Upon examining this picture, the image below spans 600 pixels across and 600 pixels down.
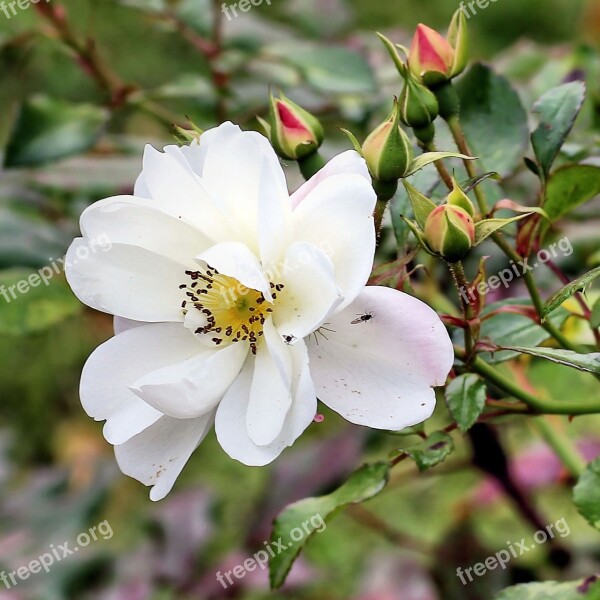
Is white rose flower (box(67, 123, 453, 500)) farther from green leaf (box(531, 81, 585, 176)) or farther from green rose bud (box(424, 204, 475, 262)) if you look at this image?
green leaf (box(531, 81, 585, 176))

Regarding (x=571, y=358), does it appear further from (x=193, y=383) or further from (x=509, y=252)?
(x=193, y=383)

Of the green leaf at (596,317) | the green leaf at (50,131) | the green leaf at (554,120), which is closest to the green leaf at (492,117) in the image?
the green leaf at (554,120)

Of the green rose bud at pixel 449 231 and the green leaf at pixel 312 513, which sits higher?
the green rose bud at pixel 449 231

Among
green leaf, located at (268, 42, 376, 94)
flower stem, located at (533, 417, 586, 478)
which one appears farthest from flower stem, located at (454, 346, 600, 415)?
green leaf, located at (268, 42, 376, 94)

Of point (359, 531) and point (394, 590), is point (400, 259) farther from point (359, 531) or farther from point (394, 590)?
point (359, 531)

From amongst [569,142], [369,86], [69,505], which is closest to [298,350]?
[569,142]

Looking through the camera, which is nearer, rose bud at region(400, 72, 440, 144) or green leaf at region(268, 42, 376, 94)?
rose bud at region(400, 72, 440, 144)

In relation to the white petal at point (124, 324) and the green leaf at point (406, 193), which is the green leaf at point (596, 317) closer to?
the green leaf at point (406, 193)
